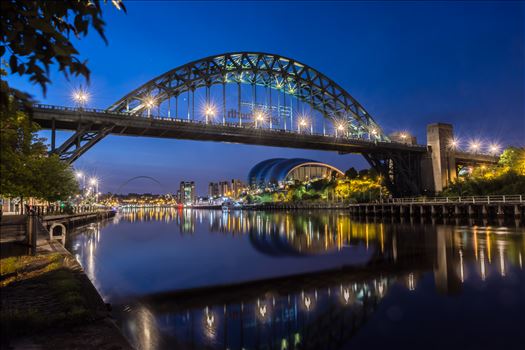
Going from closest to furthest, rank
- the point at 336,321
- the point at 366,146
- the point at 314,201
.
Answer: the point at 336,321
the point at 366,146
the point at 314,201

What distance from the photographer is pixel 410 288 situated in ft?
43.7

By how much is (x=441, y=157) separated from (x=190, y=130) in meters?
43.9

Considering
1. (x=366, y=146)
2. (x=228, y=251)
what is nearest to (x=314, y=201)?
(x=366, y=146)

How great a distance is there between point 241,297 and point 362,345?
5249 mm

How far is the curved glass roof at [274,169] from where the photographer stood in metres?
174

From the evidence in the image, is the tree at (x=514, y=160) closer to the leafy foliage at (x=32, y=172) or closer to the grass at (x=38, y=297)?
the leafy foliage at (x=32, y=172)

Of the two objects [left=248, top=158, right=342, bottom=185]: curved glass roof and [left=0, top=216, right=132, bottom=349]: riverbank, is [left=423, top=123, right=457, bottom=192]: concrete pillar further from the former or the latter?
[left=248, top=158, right=342, bottom=185]: curved glass roof

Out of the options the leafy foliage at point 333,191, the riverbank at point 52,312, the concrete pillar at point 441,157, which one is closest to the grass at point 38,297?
the riverbank at point 52,312

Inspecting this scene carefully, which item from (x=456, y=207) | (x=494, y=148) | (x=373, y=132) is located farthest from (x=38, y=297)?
(x=494, y=148)

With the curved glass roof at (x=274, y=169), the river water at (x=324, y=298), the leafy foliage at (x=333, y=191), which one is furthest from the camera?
the curved glass roof at (x=274, y=169)

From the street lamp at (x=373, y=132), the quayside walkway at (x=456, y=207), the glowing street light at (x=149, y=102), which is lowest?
the quayside walkway at (x=456, y=207)

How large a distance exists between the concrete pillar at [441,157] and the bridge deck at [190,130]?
7.22ft

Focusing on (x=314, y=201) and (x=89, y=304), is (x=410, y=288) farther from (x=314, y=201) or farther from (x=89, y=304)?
(x=314, y=201)

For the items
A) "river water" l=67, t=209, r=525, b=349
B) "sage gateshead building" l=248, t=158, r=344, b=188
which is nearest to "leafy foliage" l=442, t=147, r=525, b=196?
"river water" l=67, t=209, r=525, b=349
